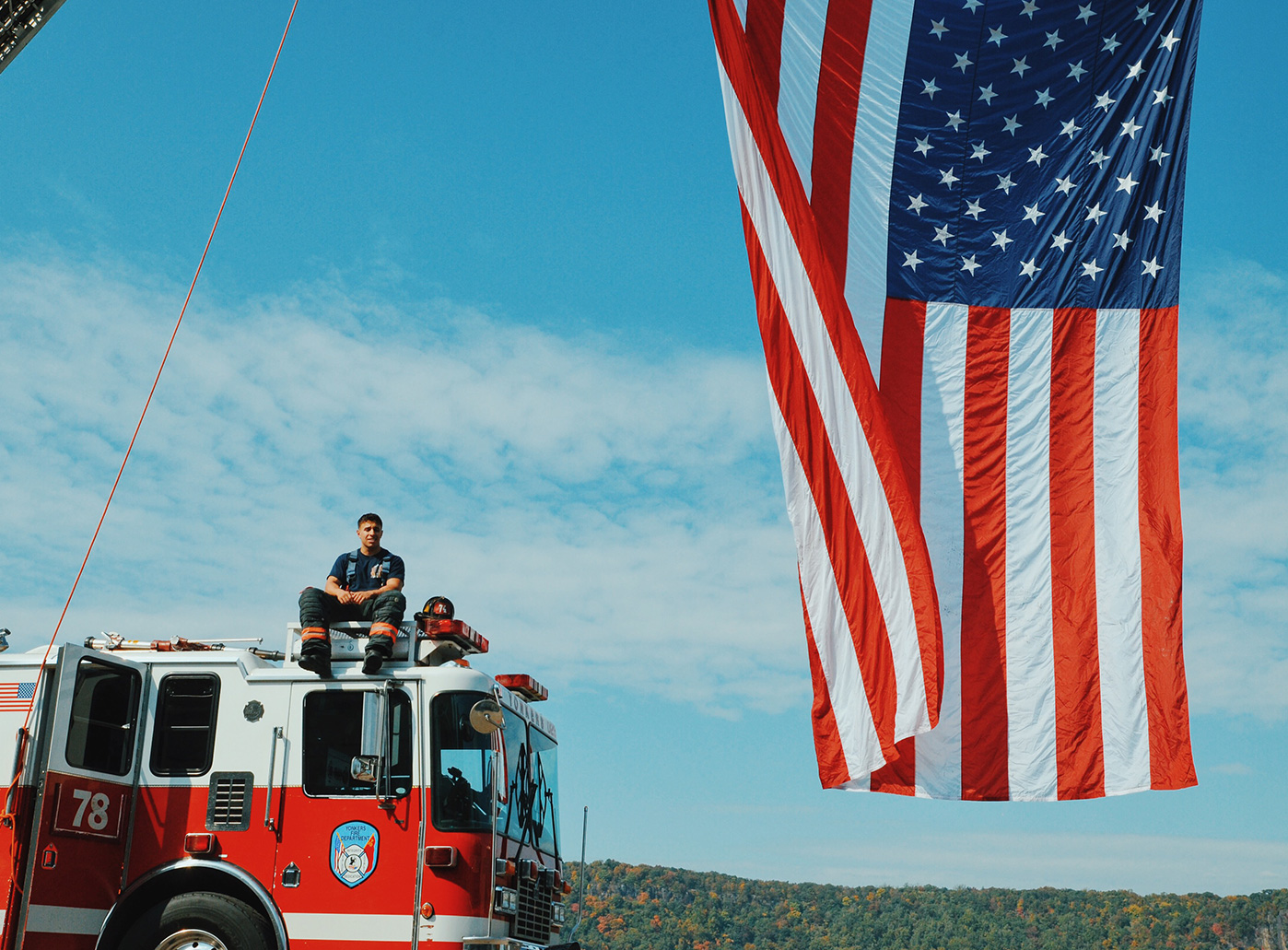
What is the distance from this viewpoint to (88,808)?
822 centimetres

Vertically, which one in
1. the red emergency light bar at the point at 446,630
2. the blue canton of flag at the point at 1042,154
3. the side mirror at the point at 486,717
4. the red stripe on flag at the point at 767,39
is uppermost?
the red stripe on flag at the point at 767,39

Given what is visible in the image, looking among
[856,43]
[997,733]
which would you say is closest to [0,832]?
[997,733]

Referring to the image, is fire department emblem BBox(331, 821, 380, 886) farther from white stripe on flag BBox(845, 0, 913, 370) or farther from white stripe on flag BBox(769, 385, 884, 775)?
white stripe on flag BBox(845, 0, 913, 370)

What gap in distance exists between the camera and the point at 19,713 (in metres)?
8.34

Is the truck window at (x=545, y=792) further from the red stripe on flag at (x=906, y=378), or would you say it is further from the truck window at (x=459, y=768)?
the red stripe on flag at (x=906, y=378)

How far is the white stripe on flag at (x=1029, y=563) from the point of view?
6.52 metres

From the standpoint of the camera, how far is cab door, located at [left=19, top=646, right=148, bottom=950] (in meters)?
7.98

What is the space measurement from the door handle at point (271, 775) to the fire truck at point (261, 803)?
15 mm

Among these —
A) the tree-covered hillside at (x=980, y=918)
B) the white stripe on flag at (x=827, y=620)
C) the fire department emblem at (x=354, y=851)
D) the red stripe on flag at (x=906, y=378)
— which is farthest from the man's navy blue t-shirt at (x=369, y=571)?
the tree-covered hillside at (x=980, y=918)

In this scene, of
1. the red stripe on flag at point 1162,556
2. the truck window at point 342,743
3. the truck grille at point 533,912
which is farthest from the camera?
the truck grille at point 533,912

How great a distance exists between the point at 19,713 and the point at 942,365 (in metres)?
7.00

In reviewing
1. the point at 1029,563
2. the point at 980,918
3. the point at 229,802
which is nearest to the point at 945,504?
the point at 1029,563

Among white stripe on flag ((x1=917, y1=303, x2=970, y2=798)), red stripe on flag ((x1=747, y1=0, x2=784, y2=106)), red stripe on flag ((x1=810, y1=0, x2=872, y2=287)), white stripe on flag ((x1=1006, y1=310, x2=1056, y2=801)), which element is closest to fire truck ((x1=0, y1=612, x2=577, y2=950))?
white stripe on flag ((x1=917, y1=303, x2=970, y2=798))

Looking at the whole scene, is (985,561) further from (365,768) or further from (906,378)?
(365,768)
